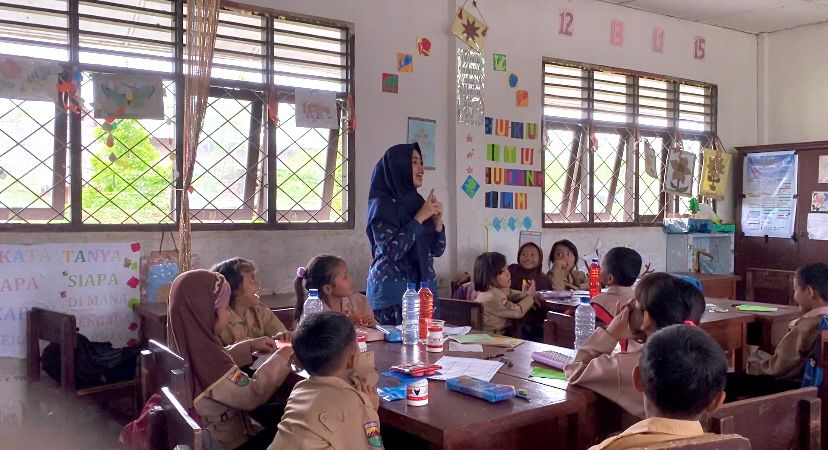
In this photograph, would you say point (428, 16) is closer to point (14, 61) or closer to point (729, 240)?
point (14, 61)

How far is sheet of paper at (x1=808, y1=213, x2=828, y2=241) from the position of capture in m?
6.12

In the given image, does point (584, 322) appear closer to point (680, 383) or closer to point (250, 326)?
point (250, 326)

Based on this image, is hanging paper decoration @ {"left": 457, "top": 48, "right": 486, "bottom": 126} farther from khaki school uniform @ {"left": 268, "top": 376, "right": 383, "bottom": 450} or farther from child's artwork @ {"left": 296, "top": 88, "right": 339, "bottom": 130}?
khaki school uniform @ {"left": 268, "top": 376, "right": 383, "bottom": 450}

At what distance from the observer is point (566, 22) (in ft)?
18.8

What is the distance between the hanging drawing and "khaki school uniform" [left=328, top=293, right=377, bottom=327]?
1815mm

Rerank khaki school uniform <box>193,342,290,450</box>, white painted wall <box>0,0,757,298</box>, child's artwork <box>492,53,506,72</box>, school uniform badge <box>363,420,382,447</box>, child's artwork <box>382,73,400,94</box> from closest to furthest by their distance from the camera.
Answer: school uniform badge <box>363,420,382,447</box>
khaki school uniform <box>193,342,290,450</box>
white painted wall <box>0,0,757,298</box>
child's artwork <box>382,73,400,94</box>
child's artwork <box>492,53,506,72</box>

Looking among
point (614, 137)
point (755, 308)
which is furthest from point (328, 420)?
point (614, 137)

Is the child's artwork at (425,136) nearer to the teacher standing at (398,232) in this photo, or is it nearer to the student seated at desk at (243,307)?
the teacher standing at (398,232)

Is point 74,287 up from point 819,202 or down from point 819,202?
down

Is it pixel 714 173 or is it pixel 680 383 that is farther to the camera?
pixel 714 173

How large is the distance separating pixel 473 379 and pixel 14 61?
2.78 m

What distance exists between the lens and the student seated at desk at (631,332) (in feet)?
6.75

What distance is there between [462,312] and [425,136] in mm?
1613

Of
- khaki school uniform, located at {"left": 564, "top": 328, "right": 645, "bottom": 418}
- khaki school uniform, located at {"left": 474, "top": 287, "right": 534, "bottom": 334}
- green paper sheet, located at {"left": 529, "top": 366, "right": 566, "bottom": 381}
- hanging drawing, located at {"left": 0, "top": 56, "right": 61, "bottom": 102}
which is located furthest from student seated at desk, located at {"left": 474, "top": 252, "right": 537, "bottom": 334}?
hanging drawing, located at {"left": 0, "top": 56, "right": 61, "bottom": 102}
